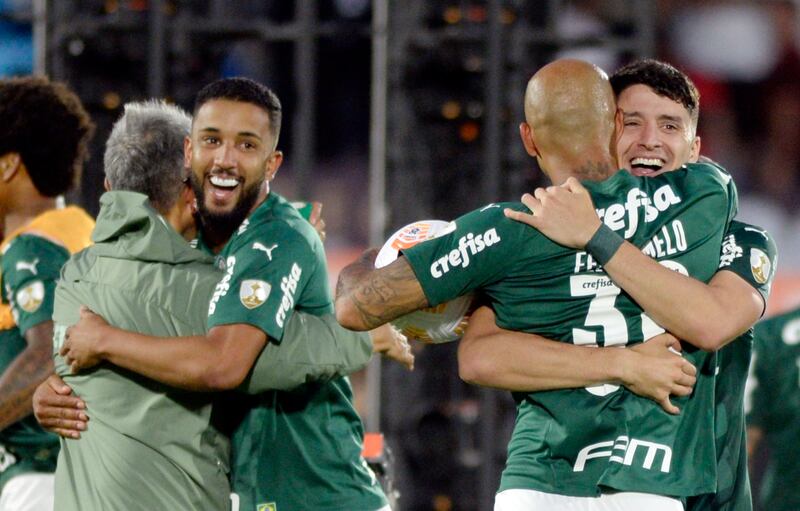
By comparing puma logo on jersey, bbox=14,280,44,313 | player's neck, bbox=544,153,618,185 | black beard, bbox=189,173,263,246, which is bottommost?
puma logo on jersey, bbox=14,280,44,313

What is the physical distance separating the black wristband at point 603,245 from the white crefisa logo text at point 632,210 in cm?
5

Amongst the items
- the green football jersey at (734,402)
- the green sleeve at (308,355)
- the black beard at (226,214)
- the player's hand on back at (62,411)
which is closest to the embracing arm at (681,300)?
the green football jersey at (734,402)

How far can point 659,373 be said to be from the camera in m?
3.17

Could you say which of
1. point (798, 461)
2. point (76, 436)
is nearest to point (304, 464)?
point (76, 436)

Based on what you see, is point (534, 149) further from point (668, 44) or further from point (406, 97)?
point (668, 44)

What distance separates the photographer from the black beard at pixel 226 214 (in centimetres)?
363

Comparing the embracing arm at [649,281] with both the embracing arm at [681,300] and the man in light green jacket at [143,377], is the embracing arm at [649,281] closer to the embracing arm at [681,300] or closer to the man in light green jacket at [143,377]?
the embracing arm at [681,300]

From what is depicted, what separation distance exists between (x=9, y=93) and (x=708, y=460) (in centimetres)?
261

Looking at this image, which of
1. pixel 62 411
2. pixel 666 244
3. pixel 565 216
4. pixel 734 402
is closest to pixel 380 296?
pixel 565 216

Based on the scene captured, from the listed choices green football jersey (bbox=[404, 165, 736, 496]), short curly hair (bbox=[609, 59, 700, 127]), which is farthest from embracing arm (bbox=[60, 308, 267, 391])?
short curly hair (bbox=[609, 59, 700, 127])

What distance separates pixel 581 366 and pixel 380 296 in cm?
50

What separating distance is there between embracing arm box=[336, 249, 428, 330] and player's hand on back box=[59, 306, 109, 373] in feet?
1.97

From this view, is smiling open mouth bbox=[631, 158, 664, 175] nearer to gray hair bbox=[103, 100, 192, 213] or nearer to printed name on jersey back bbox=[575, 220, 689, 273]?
printed name on jersey back bbox=[575, 220, 689, 273]

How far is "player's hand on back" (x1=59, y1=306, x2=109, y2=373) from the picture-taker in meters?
3.34
